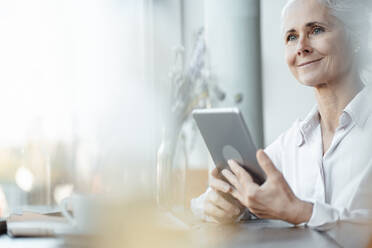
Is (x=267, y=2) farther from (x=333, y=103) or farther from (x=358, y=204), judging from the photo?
(x=358, y=204)

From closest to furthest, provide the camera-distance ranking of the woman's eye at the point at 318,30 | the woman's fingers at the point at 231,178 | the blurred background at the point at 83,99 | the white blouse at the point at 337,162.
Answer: the blurred background at the point at 83,99, the woman's fingers at the point at 231,178, the white blouse at the point at 337,162, the woman's eye at the point at 318,30

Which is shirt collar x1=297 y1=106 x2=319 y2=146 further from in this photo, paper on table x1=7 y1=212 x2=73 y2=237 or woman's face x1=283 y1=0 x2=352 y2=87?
paper on table x1=7 y1=212 x2=73 y2=237

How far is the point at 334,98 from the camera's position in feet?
1.98

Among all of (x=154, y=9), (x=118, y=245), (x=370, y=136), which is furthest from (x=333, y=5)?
(x=118, y=245)

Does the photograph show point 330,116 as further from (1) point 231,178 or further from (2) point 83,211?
(2) point 83,211

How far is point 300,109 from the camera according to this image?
0.95 metres

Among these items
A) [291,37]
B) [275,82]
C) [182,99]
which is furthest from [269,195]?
[275,82]

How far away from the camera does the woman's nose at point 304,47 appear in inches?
24.2

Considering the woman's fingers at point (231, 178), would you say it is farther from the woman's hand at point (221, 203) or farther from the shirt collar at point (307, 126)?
the shirt collar at point (307, 126)

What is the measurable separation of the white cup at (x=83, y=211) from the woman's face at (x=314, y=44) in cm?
44

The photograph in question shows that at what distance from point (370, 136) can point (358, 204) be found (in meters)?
0.09

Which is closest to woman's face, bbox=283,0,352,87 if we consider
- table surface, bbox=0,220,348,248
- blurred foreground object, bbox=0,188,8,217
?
table surface, bbox=0,220,348,248

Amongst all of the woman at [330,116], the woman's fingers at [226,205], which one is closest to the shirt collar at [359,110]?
the woman at [330,116]

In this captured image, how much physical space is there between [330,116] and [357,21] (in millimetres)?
145
